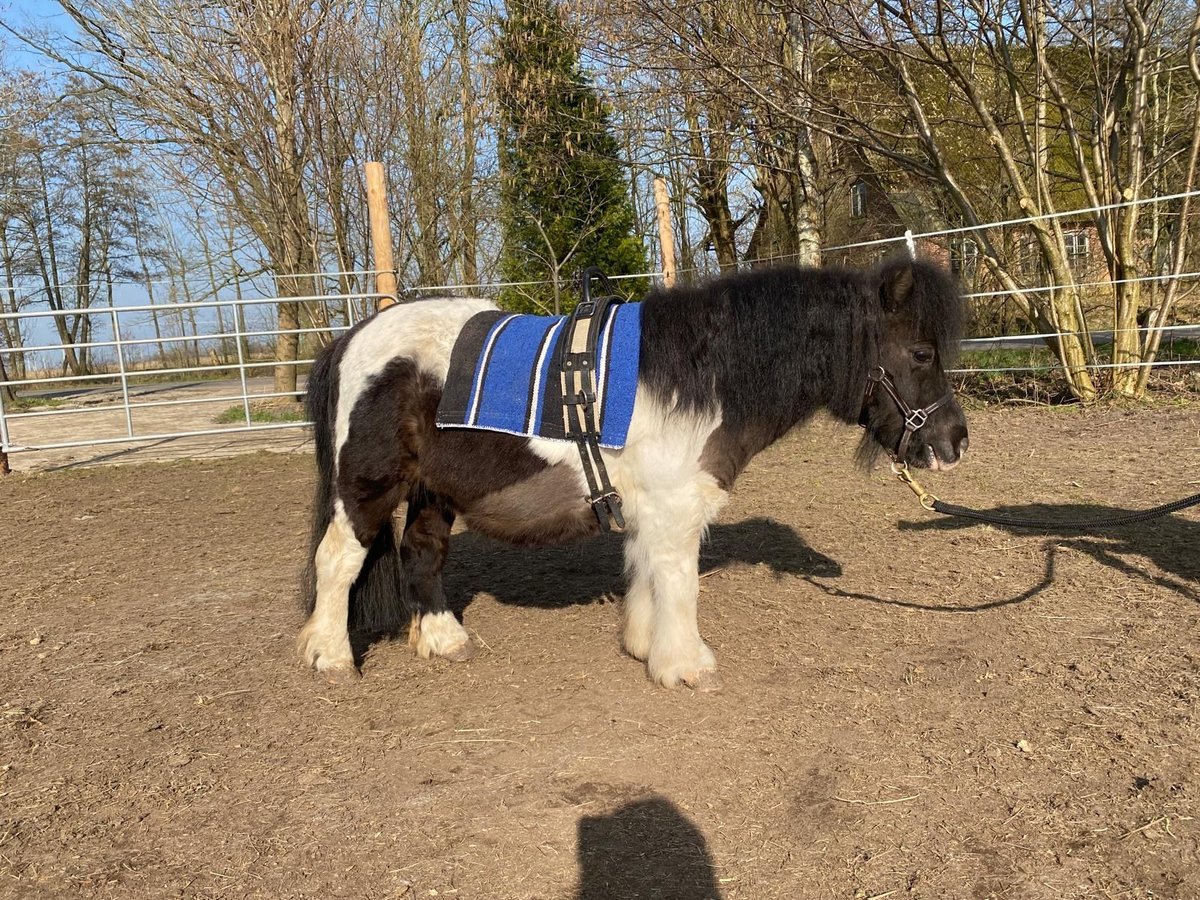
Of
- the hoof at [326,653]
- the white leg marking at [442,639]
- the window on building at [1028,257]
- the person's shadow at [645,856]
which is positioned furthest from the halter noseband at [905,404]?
the window on building at [1028,257]

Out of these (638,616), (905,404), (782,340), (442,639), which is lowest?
(442,639)

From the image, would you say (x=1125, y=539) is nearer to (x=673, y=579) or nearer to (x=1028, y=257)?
(x=673, y=579)

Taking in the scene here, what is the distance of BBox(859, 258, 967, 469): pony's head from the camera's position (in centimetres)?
300

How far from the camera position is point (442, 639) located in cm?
368

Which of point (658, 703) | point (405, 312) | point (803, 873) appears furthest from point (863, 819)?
point (405, 312)

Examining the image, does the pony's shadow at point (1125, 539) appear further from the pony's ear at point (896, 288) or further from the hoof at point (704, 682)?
the hoof at point (704, 682)

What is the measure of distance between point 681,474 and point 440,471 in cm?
101

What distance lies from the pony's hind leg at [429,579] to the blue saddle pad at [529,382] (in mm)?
709

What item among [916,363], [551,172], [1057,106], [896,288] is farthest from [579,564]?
[551,172]

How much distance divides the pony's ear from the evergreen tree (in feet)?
32.8

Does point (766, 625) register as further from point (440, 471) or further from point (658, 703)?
point (440, 471)

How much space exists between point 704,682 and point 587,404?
125 cm

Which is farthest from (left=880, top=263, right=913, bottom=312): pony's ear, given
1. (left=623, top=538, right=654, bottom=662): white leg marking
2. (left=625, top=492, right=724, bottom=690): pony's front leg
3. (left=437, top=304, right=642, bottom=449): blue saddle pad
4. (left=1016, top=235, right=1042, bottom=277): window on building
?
(left=1016, top=235, right=1042, bottom=277): window on building

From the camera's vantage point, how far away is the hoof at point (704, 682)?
125 inches
